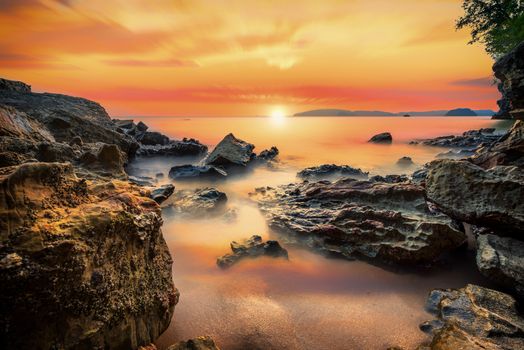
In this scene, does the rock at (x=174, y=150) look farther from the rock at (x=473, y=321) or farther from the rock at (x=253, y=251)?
the rock at (x=473, y=321)

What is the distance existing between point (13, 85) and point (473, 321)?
22.8m

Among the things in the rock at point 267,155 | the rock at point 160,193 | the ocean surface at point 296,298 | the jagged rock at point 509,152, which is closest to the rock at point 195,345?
the ocean surface at point 296,298

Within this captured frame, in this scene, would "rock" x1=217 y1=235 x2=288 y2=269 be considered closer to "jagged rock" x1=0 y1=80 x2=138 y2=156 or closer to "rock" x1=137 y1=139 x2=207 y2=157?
"jagged rock" x1=0 y1=80 x2=138 y2=156

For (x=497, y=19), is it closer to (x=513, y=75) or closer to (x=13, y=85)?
(x=513, y=75)

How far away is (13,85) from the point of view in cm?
1716

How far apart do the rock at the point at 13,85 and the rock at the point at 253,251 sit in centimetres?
1771

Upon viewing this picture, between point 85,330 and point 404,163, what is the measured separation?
2004cm

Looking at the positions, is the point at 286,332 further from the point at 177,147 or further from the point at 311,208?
the point at 177,147

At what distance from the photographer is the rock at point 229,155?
1681 cm

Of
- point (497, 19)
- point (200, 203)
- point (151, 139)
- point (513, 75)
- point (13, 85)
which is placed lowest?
point (200, 203)

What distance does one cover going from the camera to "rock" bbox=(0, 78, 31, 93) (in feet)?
54.4

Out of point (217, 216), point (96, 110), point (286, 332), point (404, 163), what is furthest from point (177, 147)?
point (286, 332)

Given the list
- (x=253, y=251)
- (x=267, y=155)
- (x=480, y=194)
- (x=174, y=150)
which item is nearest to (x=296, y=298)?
(x=253, y=251)

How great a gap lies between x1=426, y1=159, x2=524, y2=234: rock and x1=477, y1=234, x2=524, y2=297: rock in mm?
258
